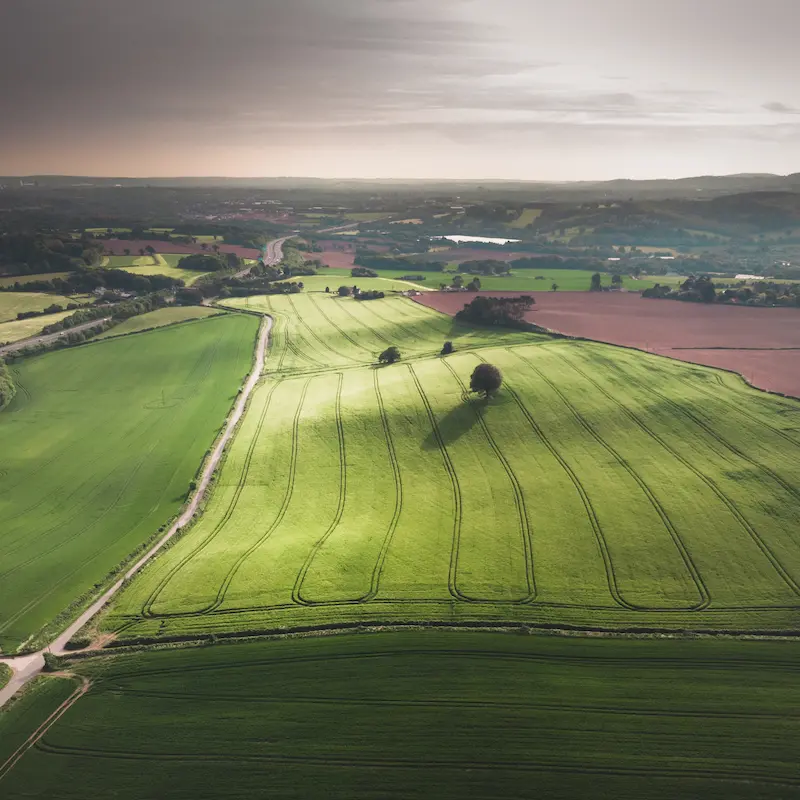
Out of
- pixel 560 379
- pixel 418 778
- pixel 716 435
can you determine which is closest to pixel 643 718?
pixel 418 778

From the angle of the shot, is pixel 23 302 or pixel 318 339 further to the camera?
pixel 23 302

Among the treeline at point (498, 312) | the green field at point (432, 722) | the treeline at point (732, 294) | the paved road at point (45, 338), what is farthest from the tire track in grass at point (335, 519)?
the treeline at point (732, 294)

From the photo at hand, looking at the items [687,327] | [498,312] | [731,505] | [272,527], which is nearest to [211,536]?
[272,527]

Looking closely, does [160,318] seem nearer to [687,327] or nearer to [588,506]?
[588,506]

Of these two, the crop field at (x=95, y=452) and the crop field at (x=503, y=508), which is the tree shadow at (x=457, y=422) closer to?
the crop field at (x=503, y=508)

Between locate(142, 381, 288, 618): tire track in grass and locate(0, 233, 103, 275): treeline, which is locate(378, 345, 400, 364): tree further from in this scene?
locate(0, 233, 103, 275): treeline

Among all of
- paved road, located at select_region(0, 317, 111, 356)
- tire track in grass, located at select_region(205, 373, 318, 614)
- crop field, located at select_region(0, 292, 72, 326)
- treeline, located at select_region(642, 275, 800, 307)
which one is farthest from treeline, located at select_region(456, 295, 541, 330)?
crop field, located at select_region(0, 292, 72, 326)
